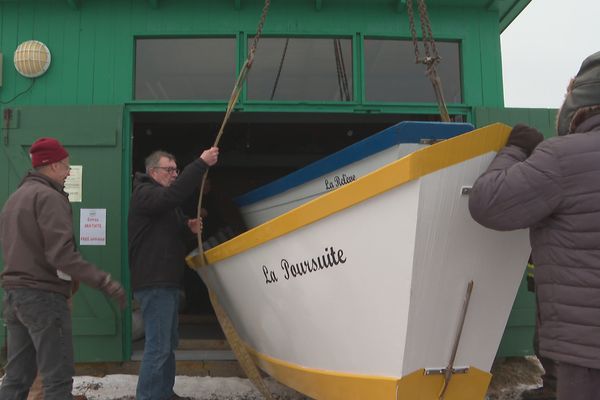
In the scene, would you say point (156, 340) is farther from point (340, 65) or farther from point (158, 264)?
point (340, 65)

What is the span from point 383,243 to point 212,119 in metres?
3.13

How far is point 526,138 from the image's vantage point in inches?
85.1

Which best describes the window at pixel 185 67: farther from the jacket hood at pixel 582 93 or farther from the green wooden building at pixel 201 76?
the jacket hood at pixel 582 93

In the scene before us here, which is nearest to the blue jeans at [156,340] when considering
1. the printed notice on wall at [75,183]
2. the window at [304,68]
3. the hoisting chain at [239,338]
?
the hoisting chain at [239,338]

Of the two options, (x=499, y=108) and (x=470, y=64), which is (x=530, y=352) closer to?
(x=499, y=108)

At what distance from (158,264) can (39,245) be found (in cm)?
77

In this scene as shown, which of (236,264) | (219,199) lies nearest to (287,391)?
(236,264)

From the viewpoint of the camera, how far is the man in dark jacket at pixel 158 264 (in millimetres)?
3252

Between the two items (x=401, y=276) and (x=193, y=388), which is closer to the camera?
(x=401, y=276)

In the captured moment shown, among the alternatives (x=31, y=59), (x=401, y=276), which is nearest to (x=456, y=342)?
(x=401, y=276)

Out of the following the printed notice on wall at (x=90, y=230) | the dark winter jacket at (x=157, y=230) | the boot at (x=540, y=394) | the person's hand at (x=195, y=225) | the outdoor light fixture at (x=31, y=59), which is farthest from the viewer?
the outdoor light fixture at (x=31, y=59)

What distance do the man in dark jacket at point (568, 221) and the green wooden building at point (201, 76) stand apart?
2.69 meters

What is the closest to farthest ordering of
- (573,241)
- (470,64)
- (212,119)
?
(573,241) → (470,64) → (212,119)

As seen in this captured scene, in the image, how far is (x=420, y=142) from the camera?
2.95 m
